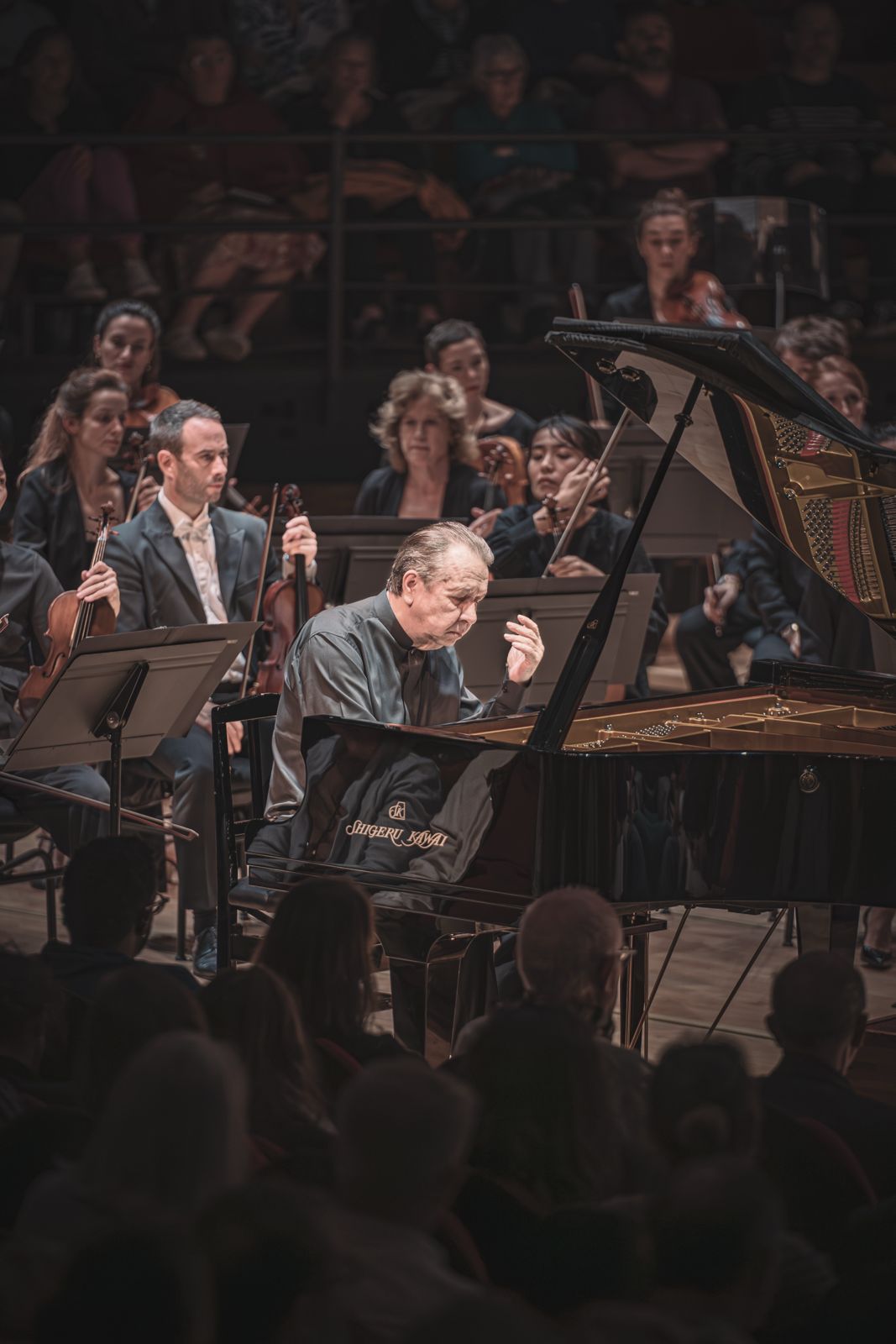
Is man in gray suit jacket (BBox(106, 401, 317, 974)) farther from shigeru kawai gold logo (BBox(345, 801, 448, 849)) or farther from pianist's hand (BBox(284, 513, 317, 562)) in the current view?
shigeru kawai gold logo (BBox(345, 801, 448, 849))

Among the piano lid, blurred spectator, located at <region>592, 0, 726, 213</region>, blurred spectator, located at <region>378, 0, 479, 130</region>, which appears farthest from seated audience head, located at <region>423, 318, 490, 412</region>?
the piano lid

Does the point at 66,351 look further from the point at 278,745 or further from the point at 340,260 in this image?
the point at 278,745

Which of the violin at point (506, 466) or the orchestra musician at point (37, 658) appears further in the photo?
the violin at point (506, 466)

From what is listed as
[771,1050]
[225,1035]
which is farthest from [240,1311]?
[771,1050]

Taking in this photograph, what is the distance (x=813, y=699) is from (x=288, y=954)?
2.13m

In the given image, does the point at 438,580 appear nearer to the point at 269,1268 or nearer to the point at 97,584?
Result: the point at 97,584

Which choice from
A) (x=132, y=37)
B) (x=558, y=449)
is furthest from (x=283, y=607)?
(x=132, y=37)

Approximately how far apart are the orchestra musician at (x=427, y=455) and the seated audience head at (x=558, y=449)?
37 centimetres

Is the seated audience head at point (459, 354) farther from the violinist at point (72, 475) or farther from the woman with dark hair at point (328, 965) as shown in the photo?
the woman with dark hair at point (328, 965)

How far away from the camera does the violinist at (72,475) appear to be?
18.6 feet

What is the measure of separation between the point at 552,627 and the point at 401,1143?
2962 millimetres

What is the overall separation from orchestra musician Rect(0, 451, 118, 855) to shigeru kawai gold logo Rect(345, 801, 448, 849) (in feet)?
4.50

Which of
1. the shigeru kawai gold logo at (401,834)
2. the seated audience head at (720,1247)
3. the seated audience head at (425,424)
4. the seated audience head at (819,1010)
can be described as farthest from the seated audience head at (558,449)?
the seated audience head at (720,1247)

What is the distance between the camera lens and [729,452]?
3.82 m
